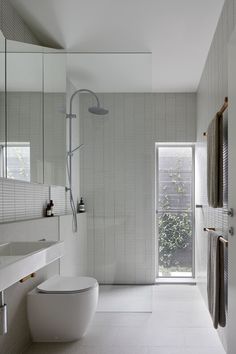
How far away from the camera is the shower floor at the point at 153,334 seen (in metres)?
2.49

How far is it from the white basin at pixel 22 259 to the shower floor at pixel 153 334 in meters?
0.94

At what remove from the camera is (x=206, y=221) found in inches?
139

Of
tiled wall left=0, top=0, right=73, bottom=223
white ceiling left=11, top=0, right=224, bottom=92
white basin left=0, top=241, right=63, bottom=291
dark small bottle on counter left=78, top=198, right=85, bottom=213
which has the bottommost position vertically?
white basin left=0, top=241, right=63, bottom=291

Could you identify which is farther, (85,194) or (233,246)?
(85,194)

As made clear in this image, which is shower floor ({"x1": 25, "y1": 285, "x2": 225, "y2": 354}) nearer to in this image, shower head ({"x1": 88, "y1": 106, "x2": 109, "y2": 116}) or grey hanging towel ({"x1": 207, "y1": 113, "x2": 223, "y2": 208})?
grey hanging towel ({"x1": 207, "y1": 113, "x2": 223, "y2": 208})

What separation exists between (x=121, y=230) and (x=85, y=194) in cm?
51

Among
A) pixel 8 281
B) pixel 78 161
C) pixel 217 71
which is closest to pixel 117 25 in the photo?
pixel 217 71

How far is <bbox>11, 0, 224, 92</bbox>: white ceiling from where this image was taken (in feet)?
8.27

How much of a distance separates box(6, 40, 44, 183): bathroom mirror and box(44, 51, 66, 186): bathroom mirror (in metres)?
0.12

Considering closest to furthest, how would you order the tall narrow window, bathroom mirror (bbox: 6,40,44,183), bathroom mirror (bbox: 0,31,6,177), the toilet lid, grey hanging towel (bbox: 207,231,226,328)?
bathroom mirror (bbox: 0,31,6,177), bathroom mirror (bbox: 6,40,44,183), grey hanging towel (bbox: 207,231,226,328), the toilet lid, the tall narrow window

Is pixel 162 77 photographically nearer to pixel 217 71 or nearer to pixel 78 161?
pixel 217 71

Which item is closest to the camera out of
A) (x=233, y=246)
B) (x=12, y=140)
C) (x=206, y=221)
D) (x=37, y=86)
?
(x=233, y=246)

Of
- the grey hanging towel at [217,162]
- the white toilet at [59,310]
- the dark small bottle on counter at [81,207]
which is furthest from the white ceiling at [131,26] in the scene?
the white toilet at [59,310]

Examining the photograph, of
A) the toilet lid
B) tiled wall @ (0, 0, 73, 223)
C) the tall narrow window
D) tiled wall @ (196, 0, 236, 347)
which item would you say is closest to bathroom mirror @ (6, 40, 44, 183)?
tiled wall @ (0, 0, 73, 223)
